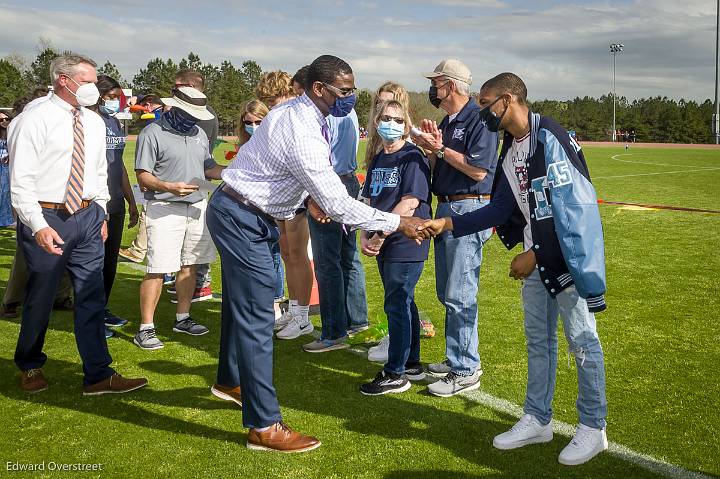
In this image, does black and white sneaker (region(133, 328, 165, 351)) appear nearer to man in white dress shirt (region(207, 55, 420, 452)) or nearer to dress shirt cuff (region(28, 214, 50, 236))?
dress shirt cuff (region(28, 214, 50, 236))

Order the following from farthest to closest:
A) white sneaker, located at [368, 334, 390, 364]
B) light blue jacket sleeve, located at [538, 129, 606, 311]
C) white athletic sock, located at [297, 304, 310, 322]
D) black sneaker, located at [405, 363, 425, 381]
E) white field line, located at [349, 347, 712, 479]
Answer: white athletic sock, located at [297, 304, 310, 322], white sneaker, located at [368, 334, 390, 364], black sneaker, located at [405, 363, 425, 381], white field line, located at [349, 347, 712, 479], light blue jacket sleeve, located at [538, 129, 606, 311]

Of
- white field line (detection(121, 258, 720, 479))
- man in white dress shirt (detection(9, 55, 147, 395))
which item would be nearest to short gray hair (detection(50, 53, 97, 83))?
man in white dress shirt (detection(9, 55, 147, 395))

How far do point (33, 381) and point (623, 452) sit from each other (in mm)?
4045

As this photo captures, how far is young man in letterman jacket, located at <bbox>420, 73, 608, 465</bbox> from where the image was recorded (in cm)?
352

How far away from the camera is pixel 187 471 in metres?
3.76

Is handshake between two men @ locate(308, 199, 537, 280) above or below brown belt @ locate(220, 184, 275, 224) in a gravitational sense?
below

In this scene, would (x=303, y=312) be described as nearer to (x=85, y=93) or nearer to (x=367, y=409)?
(x=367, y=409)

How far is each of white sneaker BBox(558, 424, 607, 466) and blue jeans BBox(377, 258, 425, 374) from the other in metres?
1.42

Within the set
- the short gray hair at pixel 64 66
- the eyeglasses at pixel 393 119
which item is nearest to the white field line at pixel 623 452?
the eyeglasses at pixel 393 119

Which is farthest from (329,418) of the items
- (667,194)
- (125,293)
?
(667,194)

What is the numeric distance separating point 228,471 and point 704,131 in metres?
85.8

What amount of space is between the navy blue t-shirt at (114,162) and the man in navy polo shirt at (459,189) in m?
3.38

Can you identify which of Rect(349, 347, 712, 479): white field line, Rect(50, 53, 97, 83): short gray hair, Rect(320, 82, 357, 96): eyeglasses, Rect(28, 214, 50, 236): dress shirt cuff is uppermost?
Rect(50, 53, 97, 83): short gray hair

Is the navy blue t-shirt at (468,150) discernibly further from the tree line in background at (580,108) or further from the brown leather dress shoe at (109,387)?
the tree line in background at (580,108)
